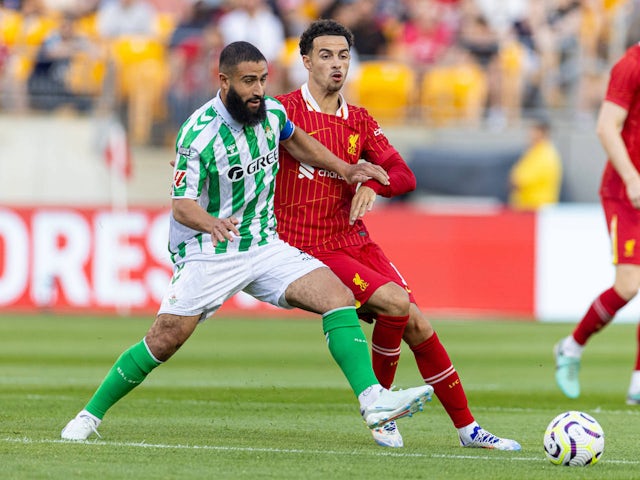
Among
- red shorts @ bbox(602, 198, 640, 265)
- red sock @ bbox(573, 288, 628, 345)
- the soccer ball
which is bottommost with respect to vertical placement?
red sock @ bbox(573, 288, 628, 345)

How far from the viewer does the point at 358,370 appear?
7.11 meters

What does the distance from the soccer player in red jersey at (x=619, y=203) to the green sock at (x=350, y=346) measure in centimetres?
295

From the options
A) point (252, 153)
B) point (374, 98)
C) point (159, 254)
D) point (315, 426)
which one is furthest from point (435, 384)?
point (374, 98)

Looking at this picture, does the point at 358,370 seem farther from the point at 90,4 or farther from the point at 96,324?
the point at 90,4

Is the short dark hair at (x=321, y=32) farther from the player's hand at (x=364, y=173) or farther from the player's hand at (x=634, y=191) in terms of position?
the player's hand at (x=634, y=191)

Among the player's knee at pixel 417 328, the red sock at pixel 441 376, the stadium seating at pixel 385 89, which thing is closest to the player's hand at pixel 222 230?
the player's knee at pixel 417 328

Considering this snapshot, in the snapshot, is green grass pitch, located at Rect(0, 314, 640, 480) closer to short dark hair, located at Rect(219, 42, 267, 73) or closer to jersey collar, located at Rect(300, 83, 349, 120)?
jersey collar, located at Rect(300, 83, 349, 120)

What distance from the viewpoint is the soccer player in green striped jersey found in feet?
23.5

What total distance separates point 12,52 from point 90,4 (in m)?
2.07

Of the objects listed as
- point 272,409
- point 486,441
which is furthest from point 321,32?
point 272,409

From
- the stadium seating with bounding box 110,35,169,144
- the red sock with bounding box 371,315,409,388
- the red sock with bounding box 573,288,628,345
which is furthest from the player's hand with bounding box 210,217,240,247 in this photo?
the stadium seating with bounding box 110,35,169,144

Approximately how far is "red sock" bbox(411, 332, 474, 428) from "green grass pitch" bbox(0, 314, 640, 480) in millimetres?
250

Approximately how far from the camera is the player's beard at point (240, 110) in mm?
7203

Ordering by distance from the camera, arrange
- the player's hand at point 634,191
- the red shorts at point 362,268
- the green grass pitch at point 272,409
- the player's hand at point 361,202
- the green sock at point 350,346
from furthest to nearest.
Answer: the player's hand at point 634,191
the player's hand at point 361,202
the red shorts at point 362,268
the green sock at point 350,346
the green grass pitch at point 272,409
